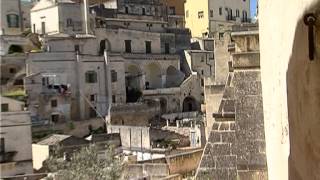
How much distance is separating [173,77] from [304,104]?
45.0 metres

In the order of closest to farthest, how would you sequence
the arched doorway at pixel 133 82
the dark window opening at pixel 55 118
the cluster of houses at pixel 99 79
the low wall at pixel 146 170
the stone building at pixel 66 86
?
the low wall at pixel 146 170, the cluster of houses at pixel 99 79, the stone building at pixel 66 86, the dark window opening at pixel 55 118, the arched doorway at pixel 133 82

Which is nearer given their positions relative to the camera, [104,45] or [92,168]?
[92,168]

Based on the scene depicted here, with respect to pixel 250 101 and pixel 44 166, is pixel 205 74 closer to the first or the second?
pixel 44 166

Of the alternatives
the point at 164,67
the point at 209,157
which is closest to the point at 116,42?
the point at 164,67

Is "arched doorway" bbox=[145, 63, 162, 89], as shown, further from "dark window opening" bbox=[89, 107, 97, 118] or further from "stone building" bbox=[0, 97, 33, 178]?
"stone building" bbox=[0, 97, 33, 178]

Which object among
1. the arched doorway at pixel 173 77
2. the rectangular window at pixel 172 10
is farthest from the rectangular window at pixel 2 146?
the rectangular window at pixel 172 10

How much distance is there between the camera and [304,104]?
283 cm

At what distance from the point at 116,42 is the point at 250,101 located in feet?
129

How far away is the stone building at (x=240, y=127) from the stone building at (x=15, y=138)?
62.3 ft

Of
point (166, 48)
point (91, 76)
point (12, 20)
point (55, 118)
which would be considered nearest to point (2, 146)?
point (55, 118)

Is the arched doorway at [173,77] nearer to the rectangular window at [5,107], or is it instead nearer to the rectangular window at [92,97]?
the rectangular window at [92,97]

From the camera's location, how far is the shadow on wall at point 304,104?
104 inches

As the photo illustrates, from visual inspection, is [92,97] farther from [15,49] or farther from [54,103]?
[15,49]

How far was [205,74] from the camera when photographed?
4853 cm
